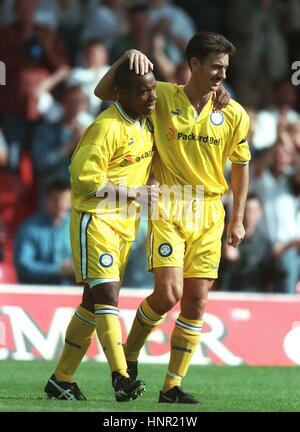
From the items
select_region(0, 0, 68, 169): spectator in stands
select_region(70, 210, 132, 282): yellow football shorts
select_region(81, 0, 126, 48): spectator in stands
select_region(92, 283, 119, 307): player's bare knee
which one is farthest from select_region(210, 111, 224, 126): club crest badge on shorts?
select_region(81, 0, 126, 48): spectator in stands

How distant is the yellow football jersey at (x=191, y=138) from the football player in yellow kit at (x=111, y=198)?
122mm

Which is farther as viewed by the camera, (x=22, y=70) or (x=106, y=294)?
(x=22, y=70)

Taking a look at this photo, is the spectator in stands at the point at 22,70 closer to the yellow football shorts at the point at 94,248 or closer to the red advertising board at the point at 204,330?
the red advertising board at the point at 204,330

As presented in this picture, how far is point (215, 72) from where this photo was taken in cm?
743

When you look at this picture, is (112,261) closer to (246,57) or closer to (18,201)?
(18,201)

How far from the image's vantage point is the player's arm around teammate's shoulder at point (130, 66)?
7.26 m

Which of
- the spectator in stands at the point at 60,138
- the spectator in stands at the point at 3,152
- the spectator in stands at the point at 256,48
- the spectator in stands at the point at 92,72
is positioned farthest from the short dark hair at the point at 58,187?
the spectator in stands at the point at 256,48

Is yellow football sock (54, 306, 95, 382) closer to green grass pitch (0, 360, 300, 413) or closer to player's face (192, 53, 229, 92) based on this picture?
green grass pitch (0, 360, 300, 413)

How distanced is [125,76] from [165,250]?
117cm

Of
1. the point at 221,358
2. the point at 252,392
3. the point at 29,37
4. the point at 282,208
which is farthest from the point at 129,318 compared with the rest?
the point at 29,37

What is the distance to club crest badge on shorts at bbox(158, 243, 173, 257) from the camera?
7.36 meters

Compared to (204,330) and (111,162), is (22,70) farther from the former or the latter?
(111,162)

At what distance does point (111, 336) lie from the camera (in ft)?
23.5

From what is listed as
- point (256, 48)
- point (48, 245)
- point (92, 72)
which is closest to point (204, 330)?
point (48, 245)
